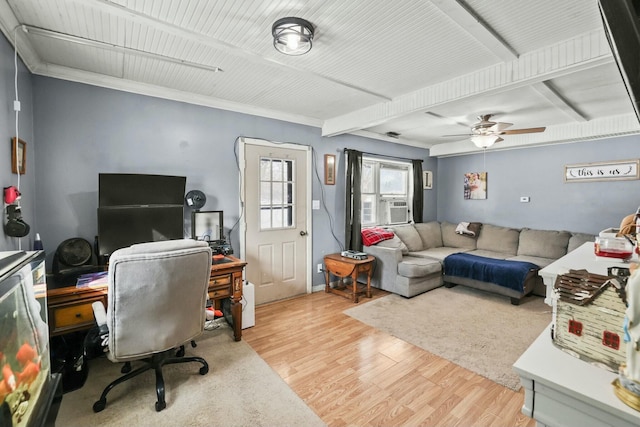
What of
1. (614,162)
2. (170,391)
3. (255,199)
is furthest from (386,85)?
(614,162)

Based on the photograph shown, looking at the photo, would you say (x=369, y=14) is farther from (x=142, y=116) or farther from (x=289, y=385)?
(x=289, y=385)

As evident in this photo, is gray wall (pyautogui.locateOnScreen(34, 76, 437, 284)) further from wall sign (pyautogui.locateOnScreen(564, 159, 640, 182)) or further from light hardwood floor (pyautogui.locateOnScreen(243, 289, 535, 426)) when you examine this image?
wall sign (pyautogui.locateOnScreen(564, 159, 640, 182))

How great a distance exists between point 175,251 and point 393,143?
433 centimetres

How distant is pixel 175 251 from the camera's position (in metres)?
1.79

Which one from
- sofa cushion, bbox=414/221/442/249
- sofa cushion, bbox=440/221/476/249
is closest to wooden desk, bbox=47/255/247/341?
sofa cushion, bbox=414/221/442/249

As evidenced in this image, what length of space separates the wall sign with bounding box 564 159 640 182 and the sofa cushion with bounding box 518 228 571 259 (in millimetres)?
858

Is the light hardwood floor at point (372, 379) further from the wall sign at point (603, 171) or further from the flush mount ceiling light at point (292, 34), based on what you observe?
the wall sign at point (603, 171)

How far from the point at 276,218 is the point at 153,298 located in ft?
7.05

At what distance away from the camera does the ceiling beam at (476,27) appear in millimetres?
1649

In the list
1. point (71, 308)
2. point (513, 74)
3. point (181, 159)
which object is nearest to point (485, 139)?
point (513, 74)

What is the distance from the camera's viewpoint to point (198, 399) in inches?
78.4

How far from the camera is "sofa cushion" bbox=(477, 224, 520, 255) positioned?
15.9 feet

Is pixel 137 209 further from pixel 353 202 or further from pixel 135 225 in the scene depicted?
pixel 353 202

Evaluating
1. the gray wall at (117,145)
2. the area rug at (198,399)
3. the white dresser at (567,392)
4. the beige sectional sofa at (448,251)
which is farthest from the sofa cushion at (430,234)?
the white dresser at (567,392)
